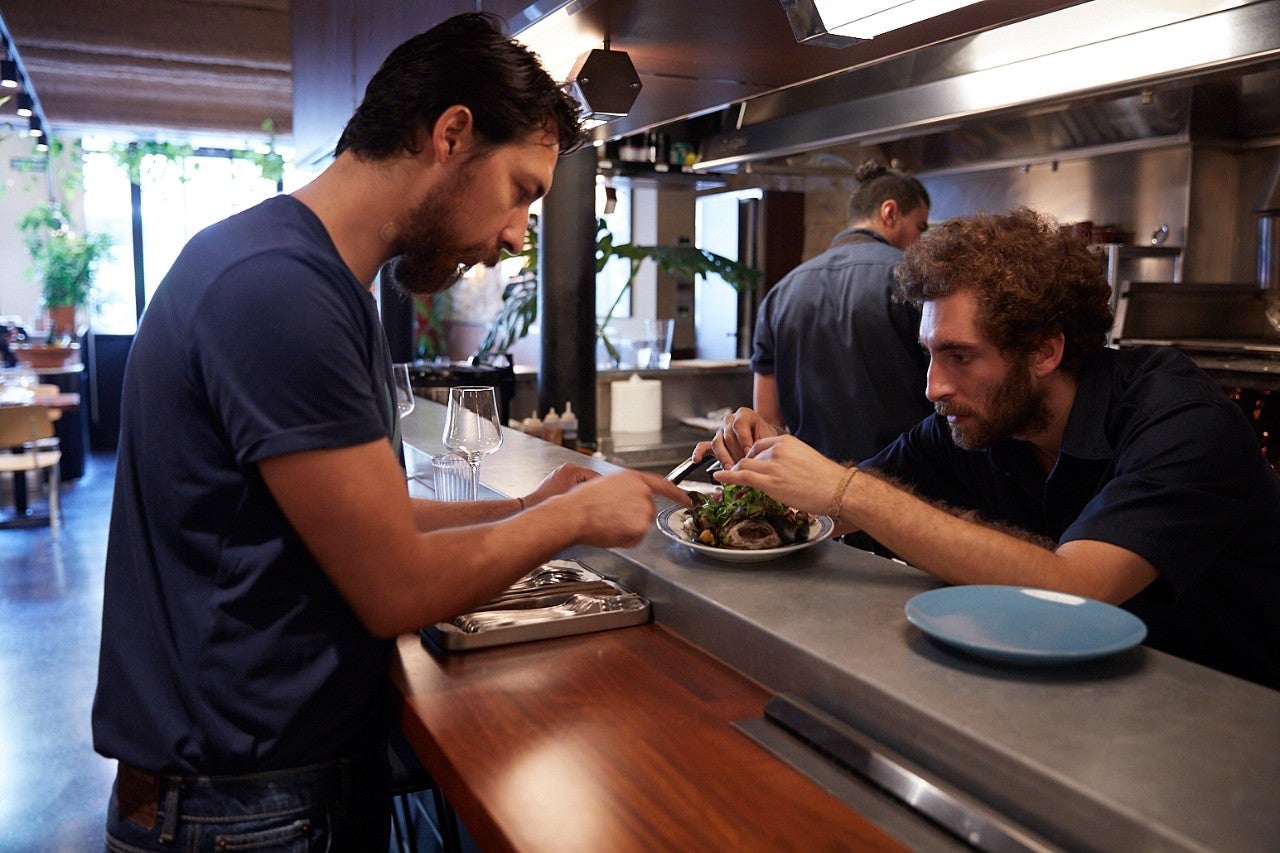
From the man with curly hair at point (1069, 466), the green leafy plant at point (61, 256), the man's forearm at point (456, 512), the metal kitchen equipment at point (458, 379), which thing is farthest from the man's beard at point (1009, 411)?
the green leafy plant at point (61, 256)

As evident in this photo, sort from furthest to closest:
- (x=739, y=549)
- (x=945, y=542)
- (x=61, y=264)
→ (x=61, y=264) → (x=739, y=549) → (x=945, y=542)

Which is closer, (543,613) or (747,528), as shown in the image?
(543,613)

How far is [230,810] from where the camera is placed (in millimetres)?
1271

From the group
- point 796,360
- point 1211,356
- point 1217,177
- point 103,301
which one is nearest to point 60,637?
point 796,360

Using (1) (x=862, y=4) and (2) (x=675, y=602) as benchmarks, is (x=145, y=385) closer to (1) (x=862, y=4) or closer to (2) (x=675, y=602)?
(2) (x=675, y=602)

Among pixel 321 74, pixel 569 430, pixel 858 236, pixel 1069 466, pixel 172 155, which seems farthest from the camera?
pixel 172 155

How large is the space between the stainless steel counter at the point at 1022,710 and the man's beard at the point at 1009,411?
34cm

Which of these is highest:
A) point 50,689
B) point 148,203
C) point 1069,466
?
point 148,203

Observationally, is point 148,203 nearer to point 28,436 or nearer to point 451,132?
point 28,436

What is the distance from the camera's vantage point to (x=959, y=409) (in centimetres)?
189

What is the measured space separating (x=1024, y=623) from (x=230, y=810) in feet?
3.34

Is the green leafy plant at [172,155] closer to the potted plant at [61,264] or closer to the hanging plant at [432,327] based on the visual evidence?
the potted plant at [61,264]

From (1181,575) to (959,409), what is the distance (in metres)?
0.48

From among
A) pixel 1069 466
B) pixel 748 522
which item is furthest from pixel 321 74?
pixel 1069 466
